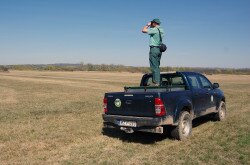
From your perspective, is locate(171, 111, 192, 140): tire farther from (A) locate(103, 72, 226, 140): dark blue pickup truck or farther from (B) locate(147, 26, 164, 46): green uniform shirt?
(B) locate(147, 26, 164, 46): green uniform shirt

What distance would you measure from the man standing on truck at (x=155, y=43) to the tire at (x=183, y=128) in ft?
4.17

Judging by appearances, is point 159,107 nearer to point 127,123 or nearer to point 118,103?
point 127,123

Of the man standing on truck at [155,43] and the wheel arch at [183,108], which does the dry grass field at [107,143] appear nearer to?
the wheel arch at [183,108]

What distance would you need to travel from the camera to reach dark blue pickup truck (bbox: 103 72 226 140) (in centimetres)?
768

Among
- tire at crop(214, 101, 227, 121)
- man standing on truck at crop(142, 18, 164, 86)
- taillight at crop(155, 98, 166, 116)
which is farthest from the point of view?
tire at crop(214, 101, 227, 121)

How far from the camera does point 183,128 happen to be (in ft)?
28.5

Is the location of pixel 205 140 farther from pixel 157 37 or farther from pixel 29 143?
pixel 29 143

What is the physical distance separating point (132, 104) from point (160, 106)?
758 mm

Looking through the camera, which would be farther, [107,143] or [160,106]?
[107,143]

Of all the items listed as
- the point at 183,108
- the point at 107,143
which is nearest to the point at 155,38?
the point at 183,108

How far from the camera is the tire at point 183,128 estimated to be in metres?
8.34

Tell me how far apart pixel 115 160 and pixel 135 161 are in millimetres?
408

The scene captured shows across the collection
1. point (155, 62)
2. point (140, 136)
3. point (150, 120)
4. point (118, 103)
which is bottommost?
point (140, 136)

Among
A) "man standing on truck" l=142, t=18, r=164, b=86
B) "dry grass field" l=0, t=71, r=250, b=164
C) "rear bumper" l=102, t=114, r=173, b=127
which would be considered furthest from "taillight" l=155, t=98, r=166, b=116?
"man standing on truck" l=142, t=18, r=164, b=86
